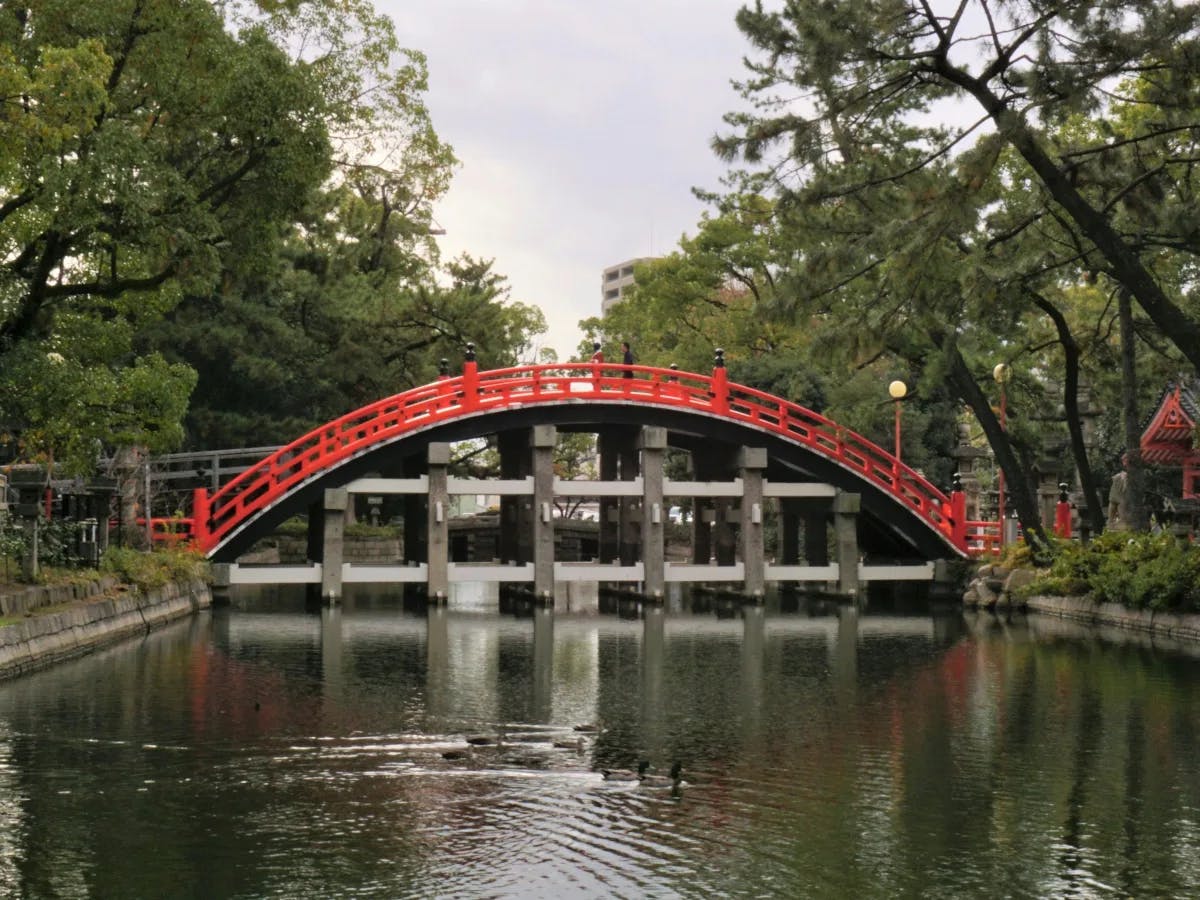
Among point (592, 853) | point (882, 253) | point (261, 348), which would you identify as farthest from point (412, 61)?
point (592, 853)

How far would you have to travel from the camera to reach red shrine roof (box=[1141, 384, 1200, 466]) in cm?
3662

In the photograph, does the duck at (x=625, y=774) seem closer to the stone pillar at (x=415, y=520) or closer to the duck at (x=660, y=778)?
the duck at (x=660, y=778)

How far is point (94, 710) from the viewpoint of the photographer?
15.5m

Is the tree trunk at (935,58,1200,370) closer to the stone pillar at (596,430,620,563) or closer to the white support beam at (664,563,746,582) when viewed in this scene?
the white support beam at (664,563,746,582)

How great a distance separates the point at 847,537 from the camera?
35125 millimetres

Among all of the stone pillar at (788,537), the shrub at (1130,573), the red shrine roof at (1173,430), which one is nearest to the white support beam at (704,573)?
the stone pillar at (788,537)

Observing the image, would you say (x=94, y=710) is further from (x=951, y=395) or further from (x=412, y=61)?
(x=951, y=395)

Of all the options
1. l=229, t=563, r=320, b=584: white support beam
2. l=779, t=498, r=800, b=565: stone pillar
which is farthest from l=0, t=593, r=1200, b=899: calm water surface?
l=779, t=498, r=800, b=565: stone pillar

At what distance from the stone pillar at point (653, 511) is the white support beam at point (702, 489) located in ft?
0.91

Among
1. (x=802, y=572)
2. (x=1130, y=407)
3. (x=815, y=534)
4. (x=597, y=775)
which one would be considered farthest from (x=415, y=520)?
(x=597, y=775)

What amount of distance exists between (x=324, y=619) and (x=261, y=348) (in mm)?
12211

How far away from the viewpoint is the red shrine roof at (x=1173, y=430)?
120 feet

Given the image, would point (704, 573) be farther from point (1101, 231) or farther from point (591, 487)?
point (1101, 231)

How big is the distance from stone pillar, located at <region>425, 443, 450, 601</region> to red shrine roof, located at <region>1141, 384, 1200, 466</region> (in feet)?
57.2
